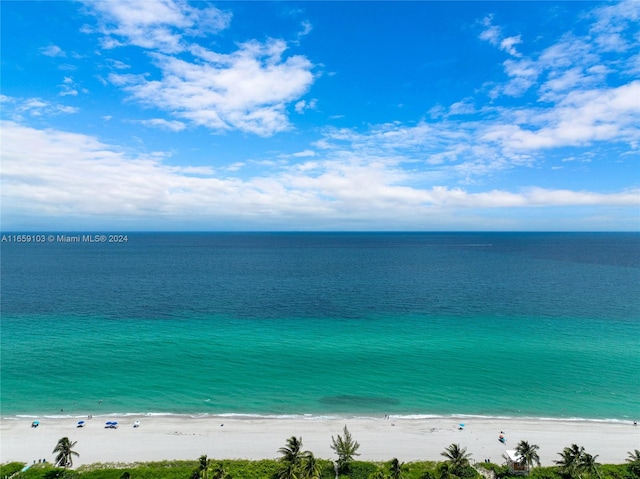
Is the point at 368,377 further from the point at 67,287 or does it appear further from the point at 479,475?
the point at 67,287

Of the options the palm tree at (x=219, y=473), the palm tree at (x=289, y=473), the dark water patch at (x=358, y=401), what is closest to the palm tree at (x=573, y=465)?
the dark water patch at (x=358, y=401)

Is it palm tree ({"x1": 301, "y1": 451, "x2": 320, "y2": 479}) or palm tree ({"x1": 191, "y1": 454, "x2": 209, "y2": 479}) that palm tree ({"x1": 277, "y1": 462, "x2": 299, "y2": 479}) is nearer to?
palm tree ({"x1": 301, "y1": 451, "x2": 320, "y2": 479})

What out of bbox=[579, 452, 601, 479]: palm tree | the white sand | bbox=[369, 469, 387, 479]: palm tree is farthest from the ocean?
bbox=[579, 452, 601, 479]: palm tree

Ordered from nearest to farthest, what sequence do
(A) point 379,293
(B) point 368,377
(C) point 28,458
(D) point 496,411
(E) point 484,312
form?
1. (C) point 28,458
2. (D) point 496,411
3. (B) point 368,377
4. (E) point 484,312
5. (A) point 379,293

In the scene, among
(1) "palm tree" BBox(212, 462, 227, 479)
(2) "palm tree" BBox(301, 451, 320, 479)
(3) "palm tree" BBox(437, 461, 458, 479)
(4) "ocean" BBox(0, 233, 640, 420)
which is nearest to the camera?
(1) "palm tree" BBox(212, 462, 227, 479)

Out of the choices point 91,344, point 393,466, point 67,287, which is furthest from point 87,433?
point 67,287

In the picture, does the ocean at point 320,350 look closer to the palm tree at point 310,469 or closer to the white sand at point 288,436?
the white sand at point 288,436

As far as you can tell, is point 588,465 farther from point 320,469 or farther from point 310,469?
point 310,469
